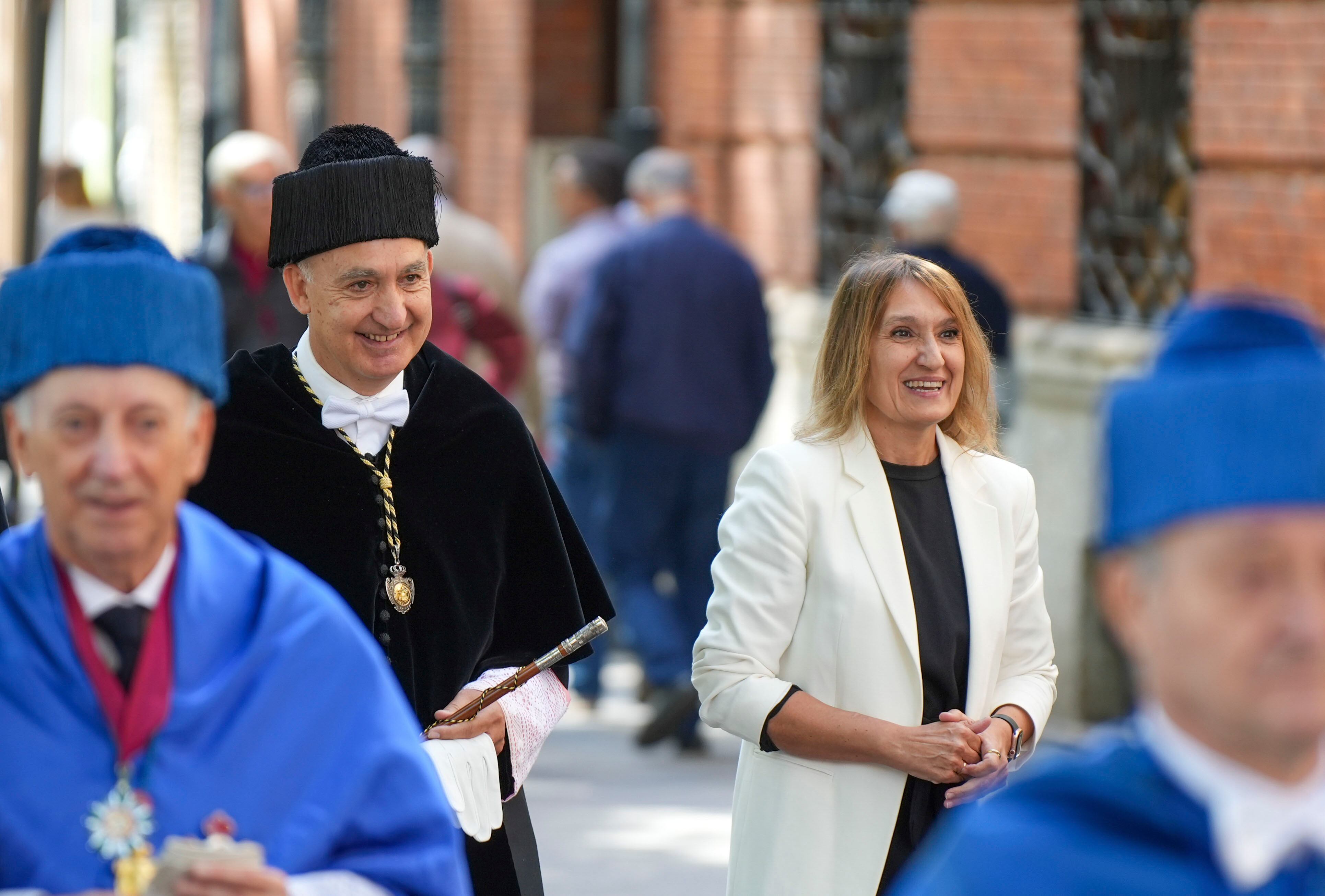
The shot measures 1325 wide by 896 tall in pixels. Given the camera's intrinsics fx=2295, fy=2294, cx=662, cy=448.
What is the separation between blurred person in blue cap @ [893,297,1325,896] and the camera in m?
2.08

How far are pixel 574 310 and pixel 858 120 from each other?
2182mm

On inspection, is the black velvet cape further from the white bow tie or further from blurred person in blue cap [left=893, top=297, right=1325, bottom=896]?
blurred person in blue cap [left=893, top=297, right=1325, bottom=896]

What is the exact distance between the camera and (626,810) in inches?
323

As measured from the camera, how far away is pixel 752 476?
4.30 meters

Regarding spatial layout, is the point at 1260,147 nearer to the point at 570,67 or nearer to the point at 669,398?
the point at 669,398

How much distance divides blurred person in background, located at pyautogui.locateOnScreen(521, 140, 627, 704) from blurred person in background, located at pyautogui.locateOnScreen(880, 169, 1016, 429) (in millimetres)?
1303

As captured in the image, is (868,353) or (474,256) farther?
(474,256)

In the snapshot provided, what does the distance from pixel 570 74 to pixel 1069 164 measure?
7.84 meters

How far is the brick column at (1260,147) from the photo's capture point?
8.30 metres

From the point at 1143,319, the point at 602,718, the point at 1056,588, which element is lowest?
the point at 602,718

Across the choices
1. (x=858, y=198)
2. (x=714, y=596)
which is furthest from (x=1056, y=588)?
(x=714, y=596)

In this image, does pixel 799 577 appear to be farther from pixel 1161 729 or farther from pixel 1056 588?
pixel 1056 588

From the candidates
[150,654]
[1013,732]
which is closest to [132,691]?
[150,654]

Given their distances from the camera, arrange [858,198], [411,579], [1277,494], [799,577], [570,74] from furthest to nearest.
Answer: [570,74] → [858,198] → [799,577] → [411,579] → [1277,494]
